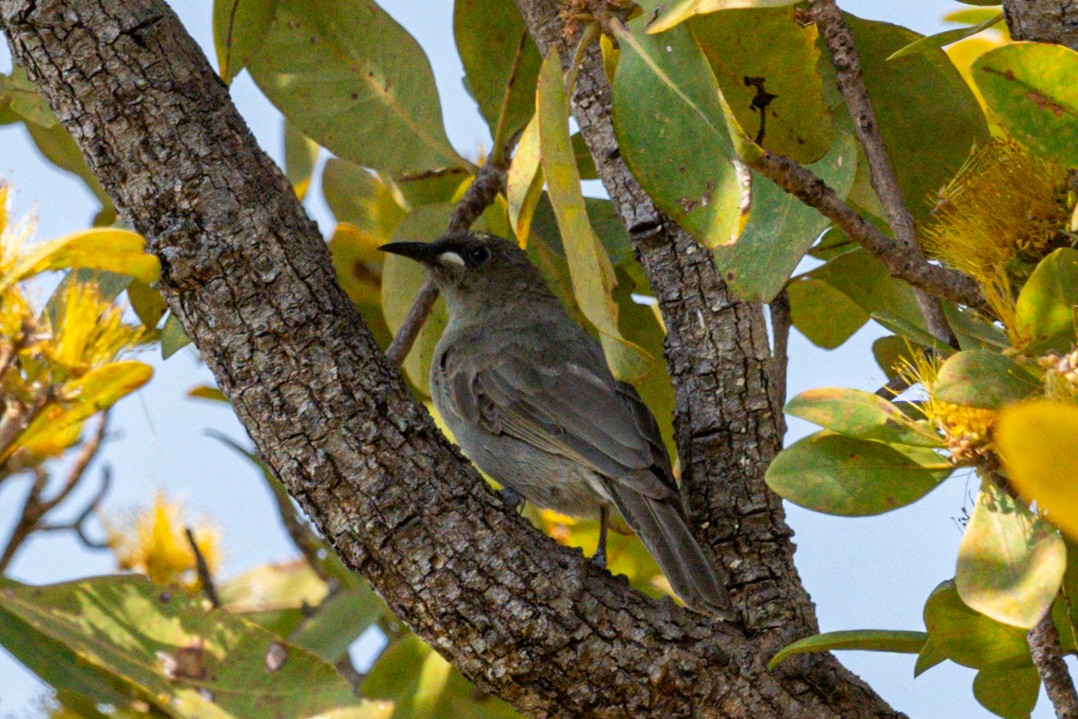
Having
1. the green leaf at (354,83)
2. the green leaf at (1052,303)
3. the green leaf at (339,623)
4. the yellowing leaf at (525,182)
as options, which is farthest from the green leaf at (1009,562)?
the green leaf at (354,83)

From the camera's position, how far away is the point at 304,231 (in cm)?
272

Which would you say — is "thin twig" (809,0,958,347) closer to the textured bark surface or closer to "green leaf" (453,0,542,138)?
the textured bark surface

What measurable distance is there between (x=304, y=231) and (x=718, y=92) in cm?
115

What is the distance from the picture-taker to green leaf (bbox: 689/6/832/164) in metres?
2.32

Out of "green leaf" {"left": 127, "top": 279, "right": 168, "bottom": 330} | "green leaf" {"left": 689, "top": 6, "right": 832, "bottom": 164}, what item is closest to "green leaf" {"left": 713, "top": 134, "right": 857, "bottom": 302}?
"green leaf" {"left": 689, "top": 6, "right": 832, "bottom": 164}

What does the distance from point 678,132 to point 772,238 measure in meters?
0.39

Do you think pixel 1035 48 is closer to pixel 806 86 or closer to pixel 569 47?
pixel 806 86

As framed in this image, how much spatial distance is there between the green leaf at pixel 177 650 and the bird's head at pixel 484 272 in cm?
200

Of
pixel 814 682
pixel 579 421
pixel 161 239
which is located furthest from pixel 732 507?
pixel 161 239

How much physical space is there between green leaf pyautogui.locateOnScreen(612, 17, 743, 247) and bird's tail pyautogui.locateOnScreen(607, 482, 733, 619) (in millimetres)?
1206

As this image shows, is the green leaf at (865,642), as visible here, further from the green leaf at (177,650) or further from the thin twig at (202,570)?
the thin twig at (202,570)

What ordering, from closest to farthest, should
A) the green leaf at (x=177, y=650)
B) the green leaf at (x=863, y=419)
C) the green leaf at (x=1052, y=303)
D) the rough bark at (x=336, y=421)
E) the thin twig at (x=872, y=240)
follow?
the green leaf at (x=1052, y=303)
the green leaf at (x=863, y=419)
the thin twig at (x=872, y=240)
the rough bark at (x=336, y=421)
the green leaf at (x=177, y=650)

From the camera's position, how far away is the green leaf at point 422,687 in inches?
134

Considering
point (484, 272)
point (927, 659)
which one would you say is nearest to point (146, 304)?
point (484, 272)
